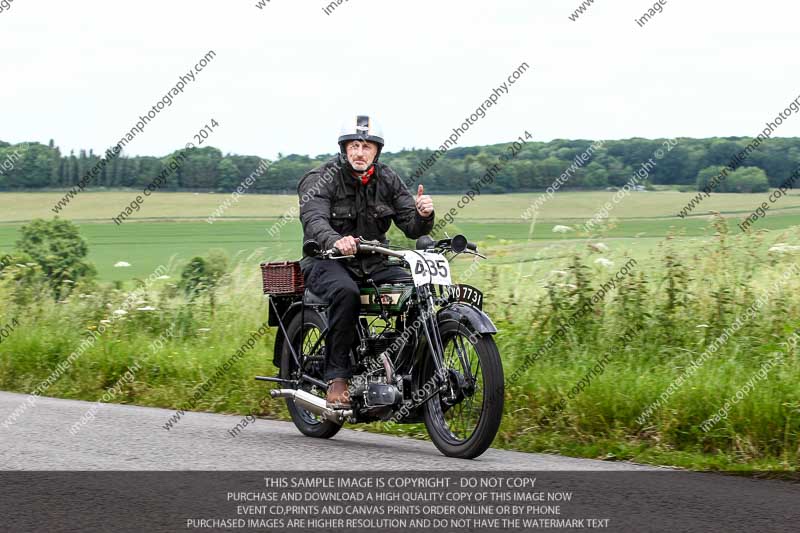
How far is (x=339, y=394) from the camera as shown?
744 centimetres

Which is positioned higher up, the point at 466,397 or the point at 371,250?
the point at 371,250

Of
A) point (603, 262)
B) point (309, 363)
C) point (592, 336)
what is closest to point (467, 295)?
point (309, 363)

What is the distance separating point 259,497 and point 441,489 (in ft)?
3.22

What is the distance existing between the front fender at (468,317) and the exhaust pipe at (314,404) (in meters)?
1.08

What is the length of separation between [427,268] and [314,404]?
58.1 inches

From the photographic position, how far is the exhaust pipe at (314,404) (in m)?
7.45

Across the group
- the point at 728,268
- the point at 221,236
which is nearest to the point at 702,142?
the point at 728,268

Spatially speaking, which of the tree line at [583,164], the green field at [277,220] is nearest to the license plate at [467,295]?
the green field at [277,220]

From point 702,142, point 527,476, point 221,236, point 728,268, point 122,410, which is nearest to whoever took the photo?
point 527,476

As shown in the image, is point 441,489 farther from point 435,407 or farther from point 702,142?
point 702,142

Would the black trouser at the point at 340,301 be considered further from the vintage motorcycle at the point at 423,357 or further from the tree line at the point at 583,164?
the tree line at the point at 583,164

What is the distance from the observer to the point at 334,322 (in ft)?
24.1

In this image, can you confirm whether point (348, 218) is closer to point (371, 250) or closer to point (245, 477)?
point (371, 250)

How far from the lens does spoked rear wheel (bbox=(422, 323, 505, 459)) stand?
6449 millimetres
